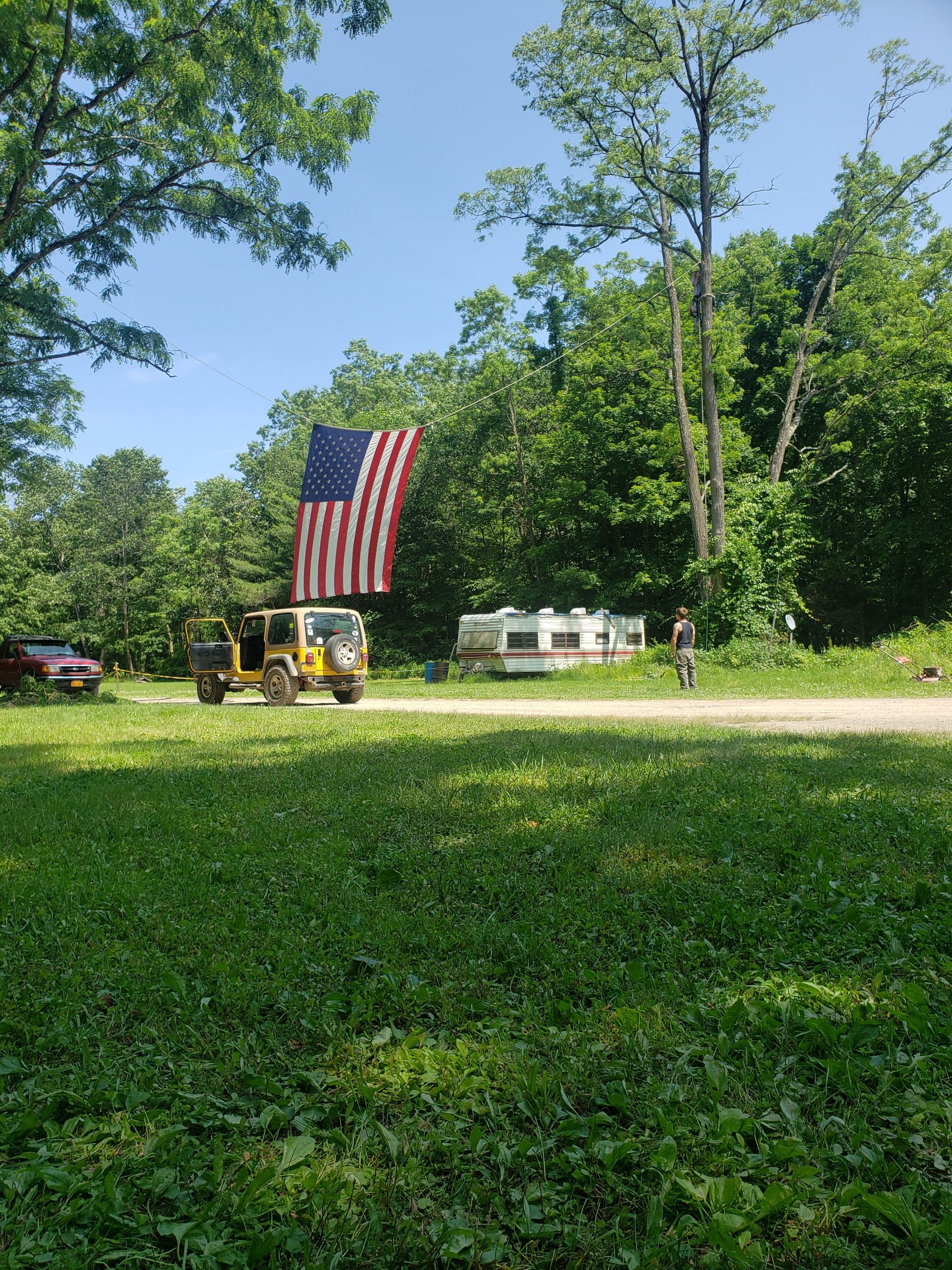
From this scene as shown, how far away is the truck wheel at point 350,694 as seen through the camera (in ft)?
54.9

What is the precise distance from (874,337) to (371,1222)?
3504cm

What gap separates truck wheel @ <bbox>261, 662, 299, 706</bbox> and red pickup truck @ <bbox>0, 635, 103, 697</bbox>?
6942 mm

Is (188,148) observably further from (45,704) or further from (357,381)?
(357,381)

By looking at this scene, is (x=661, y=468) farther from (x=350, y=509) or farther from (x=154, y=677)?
(x=154, y=677)

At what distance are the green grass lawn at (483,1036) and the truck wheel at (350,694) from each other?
11532mm

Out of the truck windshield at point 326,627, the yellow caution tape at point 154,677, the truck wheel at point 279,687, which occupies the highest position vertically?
the truck windshield at point 326,627

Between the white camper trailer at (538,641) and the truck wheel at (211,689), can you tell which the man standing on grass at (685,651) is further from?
the truck wheel at (211,689)

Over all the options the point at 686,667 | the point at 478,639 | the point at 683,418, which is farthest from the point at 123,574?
the point at 686,667

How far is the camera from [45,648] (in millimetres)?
21469

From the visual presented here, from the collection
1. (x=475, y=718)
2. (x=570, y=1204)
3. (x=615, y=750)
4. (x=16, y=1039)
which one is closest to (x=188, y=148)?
(x=475, y=718)

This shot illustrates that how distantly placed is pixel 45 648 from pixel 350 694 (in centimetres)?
1005

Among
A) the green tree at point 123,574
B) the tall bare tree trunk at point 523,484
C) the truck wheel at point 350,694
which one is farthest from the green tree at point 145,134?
the green tree at point 123,574

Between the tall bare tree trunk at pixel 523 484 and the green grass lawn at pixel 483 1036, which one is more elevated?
the tall bare tree trunk at pixel 523 484

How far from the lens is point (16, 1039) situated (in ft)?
8.09
